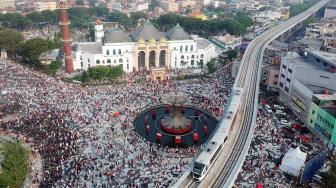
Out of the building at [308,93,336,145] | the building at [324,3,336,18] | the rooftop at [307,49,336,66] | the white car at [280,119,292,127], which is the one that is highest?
the building at [324,3,336,18]

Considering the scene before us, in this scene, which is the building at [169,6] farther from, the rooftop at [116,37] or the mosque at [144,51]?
the rooftop at [116,37]

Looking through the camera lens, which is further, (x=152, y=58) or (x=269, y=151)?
(x=152, y=58)

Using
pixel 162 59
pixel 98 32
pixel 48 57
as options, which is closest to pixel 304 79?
pixel 162 59

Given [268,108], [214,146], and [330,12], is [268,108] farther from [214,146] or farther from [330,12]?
[330,12]

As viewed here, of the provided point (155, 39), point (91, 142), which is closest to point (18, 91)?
point (91, 142)

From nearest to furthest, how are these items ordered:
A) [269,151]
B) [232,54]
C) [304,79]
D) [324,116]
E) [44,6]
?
[269,151], [324,116], [304,79], [232,54], [44,6]

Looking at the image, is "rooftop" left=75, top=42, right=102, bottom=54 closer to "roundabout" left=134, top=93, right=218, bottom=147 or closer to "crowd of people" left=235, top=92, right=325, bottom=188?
"roundabout" left=134, top=93, right=218, bottom=147

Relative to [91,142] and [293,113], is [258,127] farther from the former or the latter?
[91,142]

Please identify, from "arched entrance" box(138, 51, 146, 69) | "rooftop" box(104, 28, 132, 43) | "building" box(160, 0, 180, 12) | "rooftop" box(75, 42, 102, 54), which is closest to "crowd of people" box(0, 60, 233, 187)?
"rooftop" box(75, 42, 102, 54)
